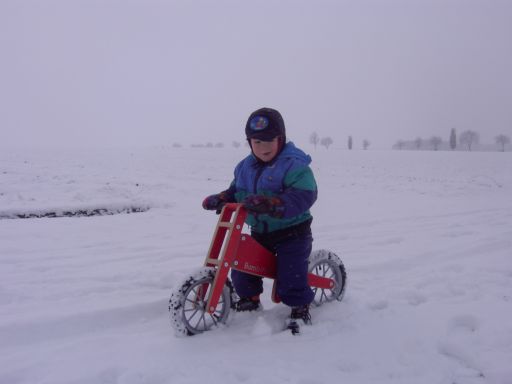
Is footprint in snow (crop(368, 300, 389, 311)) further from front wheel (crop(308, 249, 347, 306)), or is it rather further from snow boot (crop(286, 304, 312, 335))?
snow boot (crop(286, 304, 312, 335))

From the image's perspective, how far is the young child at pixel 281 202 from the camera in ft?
11.4

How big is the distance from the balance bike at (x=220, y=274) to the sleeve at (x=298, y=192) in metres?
0.35

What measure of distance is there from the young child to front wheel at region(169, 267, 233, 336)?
0.92ft

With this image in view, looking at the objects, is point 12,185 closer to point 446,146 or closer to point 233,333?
point 233,333

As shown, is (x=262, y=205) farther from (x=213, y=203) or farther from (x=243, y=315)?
(x=243, y=315)

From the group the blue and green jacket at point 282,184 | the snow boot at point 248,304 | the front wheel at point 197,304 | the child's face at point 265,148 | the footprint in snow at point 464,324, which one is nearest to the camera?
the front wheel at point 197,304

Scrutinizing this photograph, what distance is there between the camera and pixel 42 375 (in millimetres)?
2771

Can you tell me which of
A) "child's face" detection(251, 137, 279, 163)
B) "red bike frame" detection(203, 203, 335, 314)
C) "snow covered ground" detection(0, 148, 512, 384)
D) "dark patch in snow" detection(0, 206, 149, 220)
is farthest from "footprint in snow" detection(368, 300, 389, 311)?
"dark patch in snow" detection(0, 206, 149, 220)

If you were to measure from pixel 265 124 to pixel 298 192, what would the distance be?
0.60 metres

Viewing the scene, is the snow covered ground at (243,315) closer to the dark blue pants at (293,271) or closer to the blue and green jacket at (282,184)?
the dark blue pants at (293,271)

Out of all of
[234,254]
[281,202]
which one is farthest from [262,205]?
[234,254]

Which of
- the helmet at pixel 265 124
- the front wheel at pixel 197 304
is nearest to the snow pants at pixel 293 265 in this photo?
the front wheel at pixel 197 304

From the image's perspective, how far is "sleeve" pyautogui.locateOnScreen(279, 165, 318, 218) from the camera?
3307 millimetres

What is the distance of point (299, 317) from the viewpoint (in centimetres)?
360
